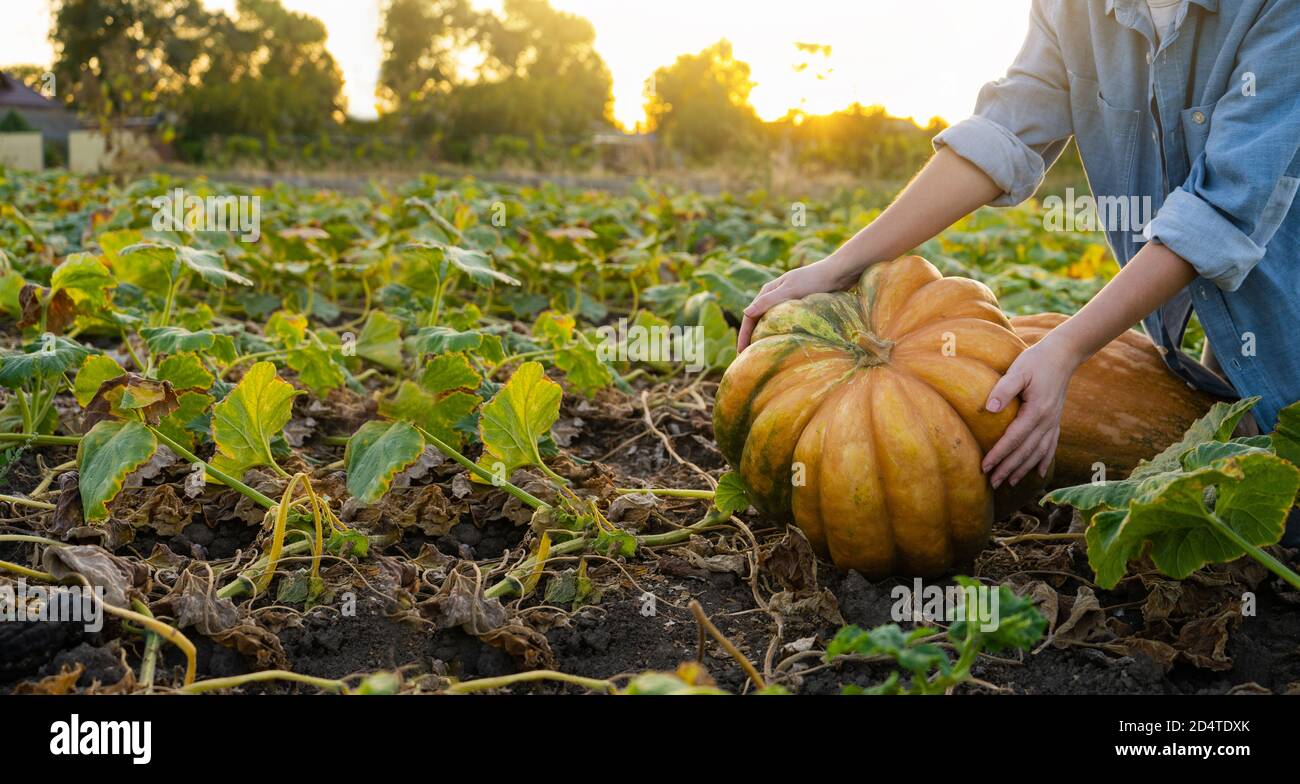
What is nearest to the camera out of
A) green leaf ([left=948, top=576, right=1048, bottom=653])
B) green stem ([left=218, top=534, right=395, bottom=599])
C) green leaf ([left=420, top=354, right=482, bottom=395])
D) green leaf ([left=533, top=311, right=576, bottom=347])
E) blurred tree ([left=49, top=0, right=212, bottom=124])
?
green leaf ([left=948, top=576, right=1048, bottom=653])

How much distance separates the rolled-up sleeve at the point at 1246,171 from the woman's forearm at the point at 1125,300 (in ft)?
0.10

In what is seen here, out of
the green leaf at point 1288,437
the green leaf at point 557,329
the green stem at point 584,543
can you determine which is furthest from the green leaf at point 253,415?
the green leaf at point 1288,437

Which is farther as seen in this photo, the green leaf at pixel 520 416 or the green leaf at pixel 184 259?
the green leaf at pixel 184 259

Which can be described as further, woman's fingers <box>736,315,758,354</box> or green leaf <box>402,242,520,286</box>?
green leaf <box>402,242,520,286</box>

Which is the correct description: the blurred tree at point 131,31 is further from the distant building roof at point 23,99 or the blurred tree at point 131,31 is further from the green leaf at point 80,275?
the green leaf at point 80,275

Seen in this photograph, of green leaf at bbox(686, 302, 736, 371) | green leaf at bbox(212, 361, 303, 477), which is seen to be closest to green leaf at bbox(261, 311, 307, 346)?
green leaf at bbox(212, 361, 303, 477)

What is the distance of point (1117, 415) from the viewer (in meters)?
2.58

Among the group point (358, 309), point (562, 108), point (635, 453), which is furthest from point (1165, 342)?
point (562, 108)

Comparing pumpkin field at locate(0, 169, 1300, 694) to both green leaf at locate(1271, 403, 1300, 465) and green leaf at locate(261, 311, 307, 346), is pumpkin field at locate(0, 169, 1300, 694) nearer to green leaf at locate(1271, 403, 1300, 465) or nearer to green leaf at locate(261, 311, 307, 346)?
green leaf at locate(1271, 403, 1300, 465)

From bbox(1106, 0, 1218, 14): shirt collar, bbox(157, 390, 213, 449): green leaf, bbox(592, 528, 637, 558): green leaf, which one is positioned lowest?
bbox(592, 528, 637, 558): green leaf

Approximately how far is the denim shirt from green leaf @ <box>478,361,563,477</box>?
40.4 inches

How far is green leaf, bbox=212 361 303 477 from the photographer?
2223mm

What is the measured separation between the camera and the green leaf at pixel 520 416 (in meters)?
2.30

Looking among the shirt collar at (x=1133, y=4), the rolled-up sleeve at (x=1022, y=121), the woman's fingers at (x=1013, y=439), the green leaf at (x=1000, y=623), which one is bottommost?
the green leaf at (x=1000, y=623)
